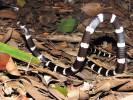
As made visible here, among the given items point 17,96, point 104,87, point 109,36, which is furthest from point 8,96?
point 109,36

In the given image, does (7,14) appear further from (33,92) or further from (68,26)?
(33,92)

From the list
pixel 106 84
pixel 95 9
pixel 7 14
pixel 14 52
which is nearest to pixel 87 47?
pixel 106 84

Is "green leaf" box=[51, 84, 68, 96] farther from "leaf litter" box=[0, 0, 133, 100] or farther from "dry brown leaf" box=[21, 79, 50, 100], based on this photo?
"dry brown leaf" box=[21, 79, 50, 100]

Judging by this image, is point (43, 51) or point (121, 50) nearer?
point (121, 50)

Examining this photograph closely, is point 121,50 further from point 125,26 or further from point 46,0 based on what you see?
point 46,0

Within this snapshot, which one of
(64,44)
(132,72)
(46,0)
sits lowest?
(132,72)

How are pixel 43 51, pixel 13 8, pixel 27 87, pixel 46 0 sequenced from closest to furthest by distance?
pixel 27 87 < pixel 43 51 < pixel 13 8 < pixel 46 0

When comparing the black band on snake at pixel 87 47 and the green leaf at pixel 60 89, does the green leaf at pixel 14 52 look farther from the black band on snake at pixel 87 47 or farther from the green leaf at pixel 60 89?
the green leaf at pixel 60 89

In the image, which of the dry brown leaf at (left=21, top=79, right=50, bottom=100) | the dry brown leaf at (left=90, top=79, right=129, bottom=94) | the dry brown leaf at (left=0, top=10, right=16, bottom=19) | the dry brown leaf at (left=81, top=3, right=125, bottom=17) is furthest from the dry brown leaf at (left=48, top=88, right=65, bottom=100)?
the dry brown leaf at (left=81, top=3, right=125, bottom=17)
